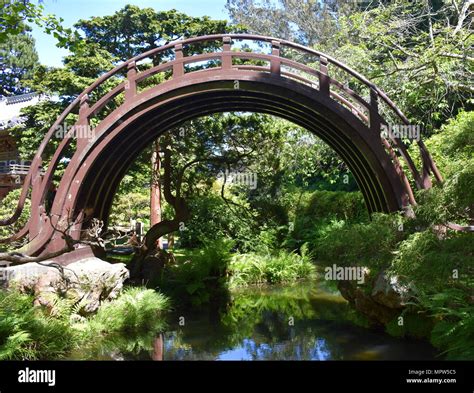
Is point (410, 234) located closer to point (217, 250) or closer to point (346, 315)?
point (346, 315)

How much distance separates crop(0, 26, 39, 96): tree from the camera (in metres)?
26.3

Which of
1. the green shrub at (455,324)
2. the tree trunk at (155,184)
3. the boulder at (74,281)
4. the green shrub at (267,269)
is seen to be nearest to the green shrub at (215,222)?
the green shrub at (267,269)

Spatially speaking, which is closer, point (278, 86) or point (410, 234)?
point (410, 234)

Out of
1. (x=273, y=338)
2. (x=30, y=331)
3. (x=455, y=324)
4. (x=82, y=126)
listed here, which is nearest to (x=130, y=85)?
(x=82, y=126)

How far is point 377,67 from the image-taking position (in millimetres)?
11734

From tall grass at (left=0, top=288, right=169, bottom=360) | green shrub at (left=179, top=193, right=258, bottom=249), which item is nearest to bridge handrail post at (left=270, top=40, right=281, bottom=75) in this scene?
tall grass at (left=0, top=288, right=169, bottom=360)

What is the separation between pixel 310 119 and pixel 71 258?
5851 millimetres

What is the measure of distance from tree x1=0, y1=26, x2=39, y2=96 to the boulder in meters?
19.8

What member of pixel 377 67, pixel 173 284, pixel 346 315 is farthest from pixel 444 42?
pixel 173 284

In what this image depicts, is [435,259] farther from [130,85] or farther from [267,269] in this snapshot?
[267,269]

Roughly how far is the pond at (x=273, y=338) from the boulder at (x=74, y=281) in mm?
1078

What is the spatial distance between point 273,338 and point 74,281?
12.7 ft

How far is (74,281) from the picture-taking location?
9070 millimetres

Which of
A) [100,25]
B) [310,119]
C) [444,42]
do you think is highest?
[100,25]
